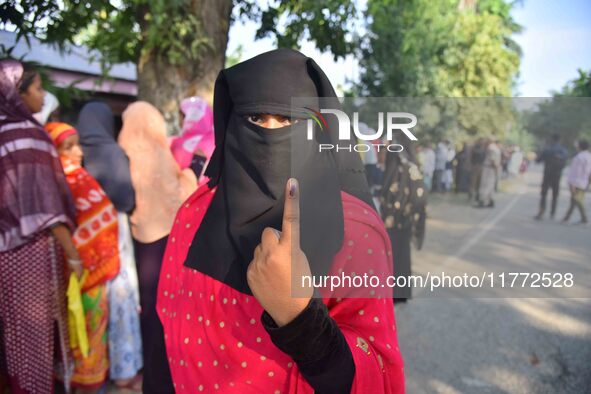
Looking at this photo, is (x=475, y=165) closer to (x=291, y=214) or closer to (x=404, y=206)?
(x=291, y=214)

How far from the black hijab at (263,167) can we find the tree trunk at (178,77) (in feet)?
7.26

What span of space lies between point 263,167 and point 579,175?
718mm

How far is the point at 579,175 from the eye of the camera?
105cm

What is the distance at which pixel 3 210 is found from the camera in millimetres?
1963

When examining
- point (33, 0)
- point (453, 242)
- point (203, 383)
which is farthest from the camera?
point (33, 0)

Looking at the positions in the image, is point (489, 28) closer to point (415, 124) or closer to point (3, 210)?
point (415, 124)

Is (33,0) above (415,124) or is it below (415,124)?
above

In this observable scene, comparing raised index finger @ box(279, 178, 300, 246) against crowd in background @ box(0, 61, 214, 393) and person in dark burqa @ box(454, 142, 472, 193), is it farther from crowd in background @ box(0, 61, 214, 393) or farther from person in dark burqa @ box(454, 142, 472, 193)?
crowd in background @ box(0, 61, 214, 393)

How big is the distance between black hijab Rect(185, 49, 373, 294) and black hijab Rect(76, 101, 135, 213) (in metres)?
1.56

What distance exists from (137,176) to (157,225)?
300 mm

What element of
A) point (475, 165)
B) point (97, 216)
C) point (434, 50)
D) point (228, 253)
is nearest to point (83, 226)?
point (97, 216)

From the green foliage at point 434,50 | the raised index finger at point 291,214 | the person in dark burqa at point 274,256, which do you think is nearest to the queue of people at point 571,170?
the person in dark burqa at point 274,256

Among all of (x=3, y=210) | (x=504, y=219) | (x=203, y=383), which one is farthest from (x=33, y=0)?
(x=504, y=219)

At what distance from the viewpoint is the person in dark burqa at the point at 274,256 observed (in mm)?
821
